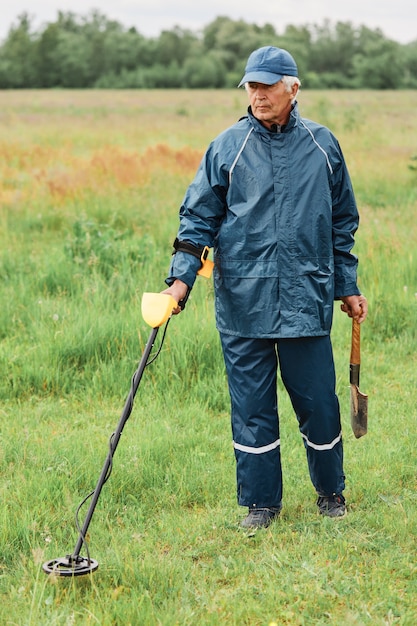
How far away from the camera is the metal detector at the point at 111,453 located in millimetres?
3311

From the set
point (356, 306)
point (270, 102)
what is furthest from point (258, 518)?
point (270, 102)

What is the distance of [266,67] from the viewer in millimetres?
3627

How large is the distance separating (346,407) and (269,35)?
10020 cm

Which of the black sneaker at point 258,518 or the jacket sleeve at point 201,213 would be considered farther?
the black sneaker at point 258,518

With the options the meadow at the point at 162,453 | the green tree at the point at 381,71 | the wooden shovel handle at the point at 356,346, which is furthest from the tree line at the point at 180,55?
the wooden shovel handle at the point at 356,346

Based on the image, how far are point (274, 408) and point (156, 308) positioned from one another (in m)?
0.79

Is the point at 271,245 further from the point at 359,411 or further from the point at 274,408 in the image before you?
the point at 359,411

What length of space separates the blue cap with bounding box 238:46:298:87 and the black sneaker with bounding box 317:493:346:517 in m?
1.79

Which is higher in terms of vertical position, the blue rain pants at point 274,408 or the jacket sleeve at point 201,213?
the jacket sleeve at point 201,213

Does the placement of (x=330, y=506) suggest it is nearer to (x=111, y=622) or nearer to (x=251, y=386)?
(x=251, y=386)

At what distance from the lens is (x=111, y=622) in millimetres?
3109

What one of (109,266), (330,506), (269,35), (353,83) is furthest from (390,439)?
(269,35)

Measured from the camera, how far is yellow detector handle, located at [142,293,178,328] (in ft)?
11.4

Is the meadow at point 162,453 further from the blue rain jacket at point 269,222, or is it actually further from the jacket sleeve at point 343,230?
the jacket sleeve at point 343,230
